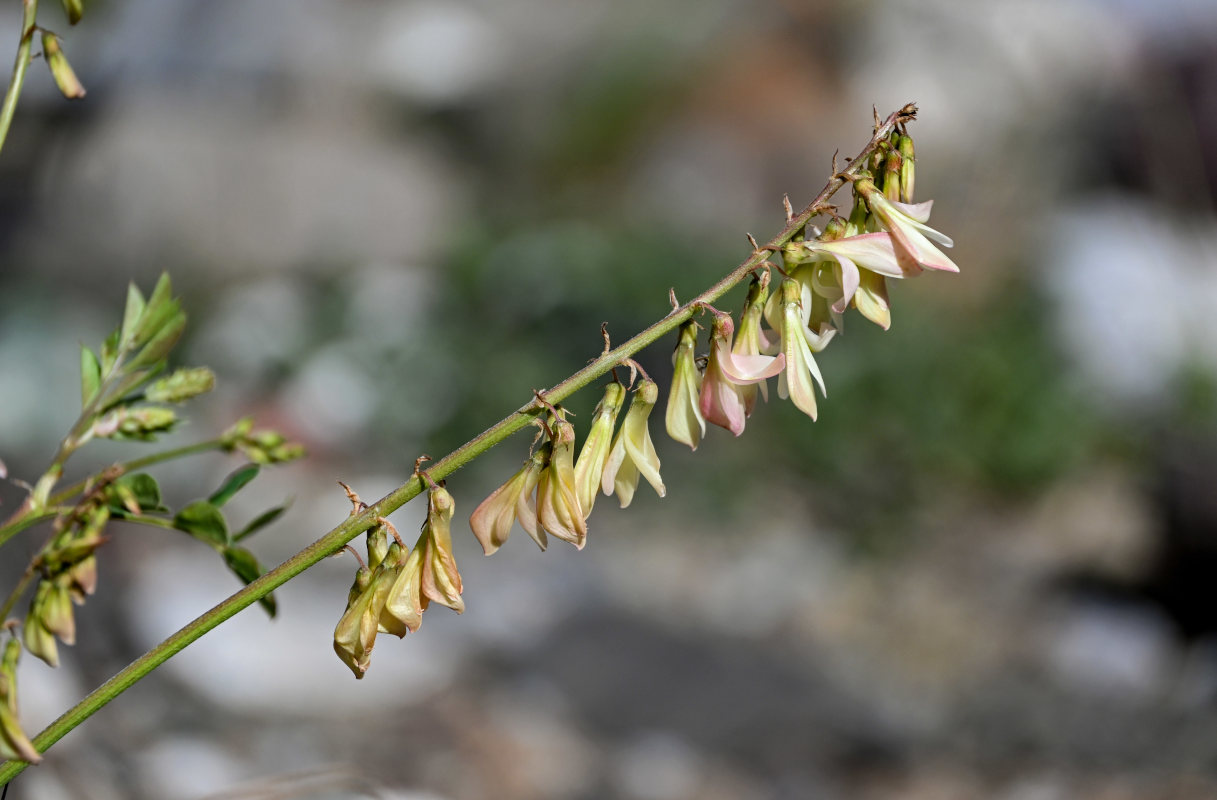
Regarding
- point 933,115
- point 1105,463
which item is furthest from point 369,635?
point 933,115

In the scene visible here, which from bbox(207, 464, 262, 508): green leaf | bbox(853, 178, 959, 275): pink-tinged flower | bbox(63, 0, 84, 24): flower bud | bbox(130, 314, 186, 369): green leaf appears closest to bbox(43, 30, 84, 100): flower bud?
bbox(63, 0, 84, 24): flower bud

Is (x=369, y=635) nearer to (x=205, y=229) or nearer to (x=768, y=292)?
(x=768, y=292)

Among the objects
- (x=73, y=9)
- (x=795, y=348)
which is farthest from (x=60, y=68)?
(x=795, y=348)

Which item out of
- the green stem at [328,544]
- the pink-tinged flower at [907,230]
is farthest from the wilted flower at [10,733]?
the pink-tinged flower at [907,230]

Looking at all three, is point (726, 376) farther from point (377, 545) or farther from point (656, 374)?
point (656, 374)

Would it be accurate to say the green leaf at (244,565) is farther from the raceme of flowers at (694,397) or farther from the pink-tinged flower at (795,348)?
the pink-tinged flower at (795,348)

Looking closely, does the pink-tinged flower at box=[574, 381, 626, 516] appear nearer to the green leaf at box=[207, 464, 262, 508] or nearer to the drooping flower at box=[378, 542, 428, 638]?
the drooping flower at box=[378, 542, 428, 638]
